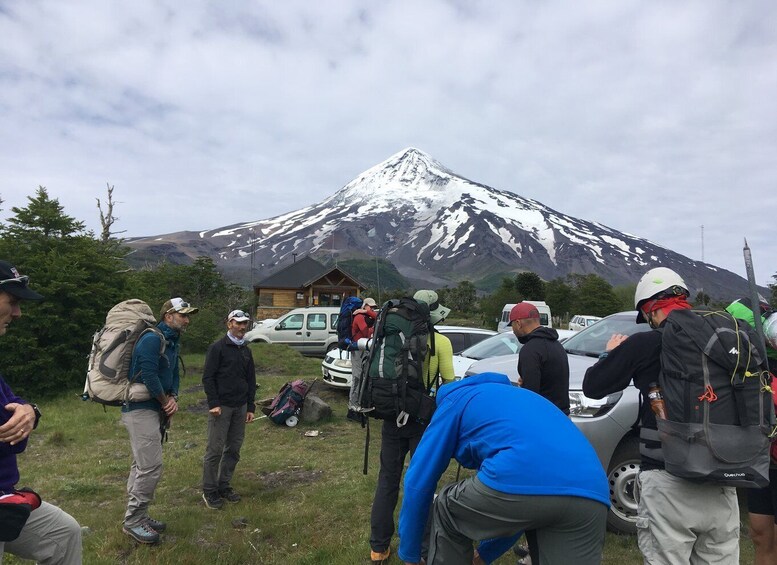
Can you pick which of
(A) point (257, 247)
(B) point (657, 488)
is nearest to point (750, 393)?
(B) point (657, 488)

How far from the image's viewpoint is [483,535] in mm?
1982

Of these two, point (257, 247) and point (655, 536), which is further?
point (257, 247)

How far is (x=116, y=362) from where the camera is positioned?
3.85 meters

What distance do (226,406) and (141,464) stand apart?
1001 mm

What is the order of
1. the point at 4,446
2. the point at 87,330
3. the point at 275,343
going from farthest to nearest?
1. the point at 275,343
2. the point at 87,330
3. the point at 4,446

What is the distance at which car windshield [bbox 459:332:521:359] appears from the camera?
7.96m

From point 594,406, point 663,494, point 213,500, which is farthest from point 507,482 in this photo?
point 213,500

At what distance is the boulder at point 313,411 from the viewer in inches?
323

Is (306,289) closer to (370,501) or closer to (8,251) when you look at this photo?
(8,251)

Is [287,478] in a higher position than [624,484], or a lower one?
lower

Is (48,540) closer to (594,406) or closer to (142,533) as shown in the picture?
(142,533)

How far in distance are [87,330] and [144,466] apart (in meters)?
8.24

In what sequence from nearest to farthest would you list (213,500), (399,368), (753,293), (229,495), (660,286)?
1. (660,286)
2. (753,293)
3. (399,368)
4. (213,500)
5. (229,495)

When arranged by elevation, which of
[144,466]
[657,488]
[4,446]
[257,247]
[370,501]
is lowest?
[370,501]
